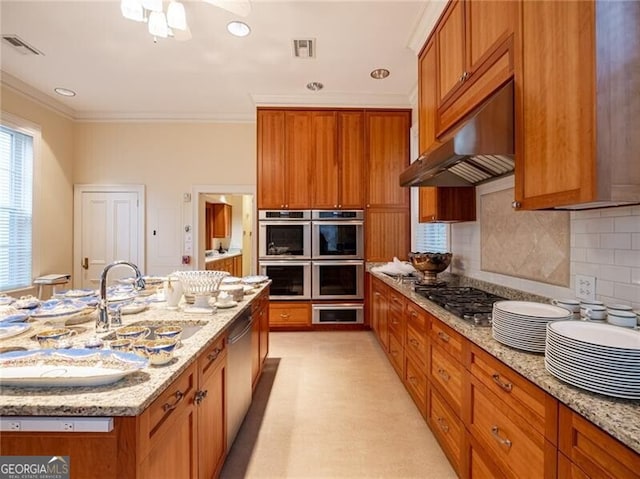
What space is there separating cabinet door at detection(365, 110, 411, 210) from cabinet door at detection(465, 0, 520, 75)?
249 centimetres

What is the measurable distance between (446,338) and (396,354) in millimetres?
1258

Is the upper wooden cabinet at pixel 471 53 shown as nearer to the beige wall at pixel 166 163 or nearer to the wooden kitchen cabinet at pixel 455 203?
the wooden kitchen cabinet at pixel 455 203

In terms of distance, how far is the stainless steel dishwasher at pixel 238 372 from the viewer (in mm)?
1809

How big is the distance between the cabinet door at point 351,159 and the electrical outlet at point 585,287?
298 cm

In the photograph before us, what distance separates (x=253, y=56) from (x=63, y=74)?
2369 millimetres

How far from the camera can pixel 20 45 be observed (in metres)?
3.26

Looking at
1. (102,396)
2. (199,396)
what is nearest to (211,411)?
(199,396)

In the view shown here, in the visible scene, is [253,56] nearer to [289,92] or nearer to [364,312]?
[289,92]

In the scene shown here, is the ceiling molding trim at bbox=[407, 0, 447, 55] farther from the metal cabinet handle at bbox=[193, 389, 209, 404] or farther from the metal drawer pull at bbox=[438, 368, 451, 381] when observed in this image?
the metal cabinet handle at bbox=[193, 389, 209, 404]

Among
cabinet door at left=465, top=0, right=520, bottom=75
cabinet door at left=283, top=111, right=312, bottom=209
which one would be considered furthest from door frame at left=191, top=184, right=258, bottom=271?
cabinet door at left=465, top=0, right=520, bottom=75

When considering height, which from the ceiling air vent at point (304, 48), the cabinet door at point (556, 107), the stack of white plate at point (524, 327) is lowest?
the stack of white plate at point (524, 327)

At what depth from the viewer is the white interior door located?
5.02 meters

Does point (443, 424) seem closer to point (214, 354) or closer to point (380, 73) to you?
point (214, 354)

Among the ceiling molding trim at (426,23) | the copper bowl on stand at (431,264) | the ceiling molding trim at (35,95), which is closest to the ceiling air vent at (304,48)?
the ceiling molding trim at (426,23)
